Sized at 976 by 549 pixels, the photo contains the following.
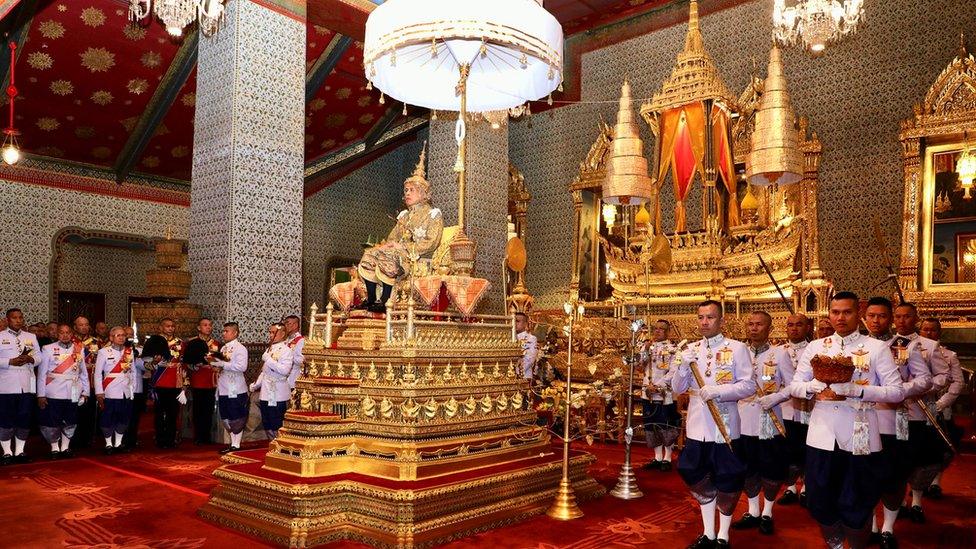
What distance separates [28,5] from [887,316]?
11220 mm

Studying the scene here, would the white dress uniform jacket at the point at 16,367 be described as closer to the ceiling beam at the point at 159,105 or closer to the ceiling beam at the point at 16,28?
the ceiling beam at the point at 16,28

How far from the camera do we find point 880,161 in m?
11.2

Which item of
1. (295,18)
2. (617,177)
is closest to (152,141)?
(295,18)

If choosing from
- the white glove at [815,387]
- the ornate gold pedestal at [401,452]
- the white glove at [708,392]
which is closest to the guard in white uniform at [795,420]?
the white glove at [708,392]

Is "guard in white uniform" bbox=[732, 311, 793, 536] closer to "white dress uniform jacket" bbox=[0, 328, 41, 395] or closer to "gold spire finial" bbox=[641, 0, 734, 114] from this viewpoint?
"white dress uniform jacket" bbox=[0, 328, 41, 395]

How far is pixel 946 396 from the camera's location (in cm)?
582

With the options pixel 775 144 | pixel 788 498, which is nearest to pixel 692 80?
Answer: pixel 775 144

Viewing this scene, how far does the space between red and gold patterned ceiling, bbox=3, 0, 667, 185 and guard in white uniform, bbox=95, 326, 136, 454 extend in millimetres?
5251

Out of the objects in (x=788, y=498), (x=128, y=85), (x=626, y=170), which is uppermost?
(x=128, y=85)

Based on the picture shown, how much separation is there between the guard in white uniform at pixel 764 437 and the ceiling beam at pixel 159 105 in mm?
9503

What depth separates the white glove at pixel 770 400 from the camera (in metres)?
5.11

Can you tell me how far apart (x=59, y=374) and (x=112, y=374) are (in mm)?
521

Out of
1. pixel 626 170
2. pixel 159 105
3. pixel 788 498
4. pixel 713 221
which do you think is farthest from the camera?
pixel 159 105

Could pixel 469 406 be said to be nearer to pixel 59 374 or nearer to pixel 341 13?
pixel 59 374
